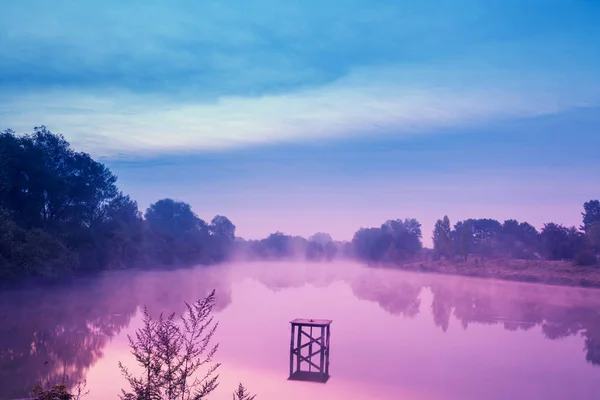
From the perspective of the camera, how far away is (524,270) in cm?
7869

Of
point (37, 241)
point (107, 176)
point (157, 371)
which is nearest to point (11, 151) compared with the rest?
point (37, 241)

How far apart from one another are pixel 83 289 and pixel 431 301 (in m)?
32.9

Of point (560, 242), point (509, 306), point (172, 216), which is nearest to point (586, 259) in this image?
point (560, 242)

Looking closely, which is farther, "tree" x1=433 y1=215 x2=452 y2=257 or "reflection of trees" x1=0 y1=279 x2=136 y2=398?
"tree" x1=433 y1=215 x2=452 y2=257

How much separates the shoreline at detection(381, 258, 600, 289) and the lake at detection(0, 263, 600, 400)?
15.6 meters

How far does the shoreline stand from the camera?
6712 centimetres

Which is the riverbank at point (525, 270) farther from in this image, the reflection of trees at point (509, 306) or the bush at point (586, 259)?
the reflection of trees at point (509, 306)

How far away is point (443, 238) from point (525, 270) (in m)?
27.4

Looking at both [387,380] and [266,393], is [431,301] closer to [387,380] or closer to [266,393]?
[387,380]

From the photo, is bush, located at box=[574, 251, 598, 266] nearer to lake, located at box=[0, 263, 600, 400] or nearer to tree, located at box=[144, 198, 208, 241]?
lake, located at box=[0, 263, 600, 400]

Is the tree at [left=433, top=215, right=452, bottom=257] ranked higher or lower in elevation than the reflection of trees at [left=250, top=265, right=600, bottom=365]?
higher

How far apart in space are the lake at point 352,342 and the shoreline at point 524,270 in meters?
15.6

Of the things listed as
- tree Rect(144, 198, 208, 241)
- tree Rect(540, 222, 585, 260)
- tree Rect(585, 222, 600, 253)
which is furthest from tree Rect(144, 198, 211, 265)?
tree Rect(585, 222, 600, 253)

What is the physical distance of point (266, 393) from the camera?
17078 millimetres
